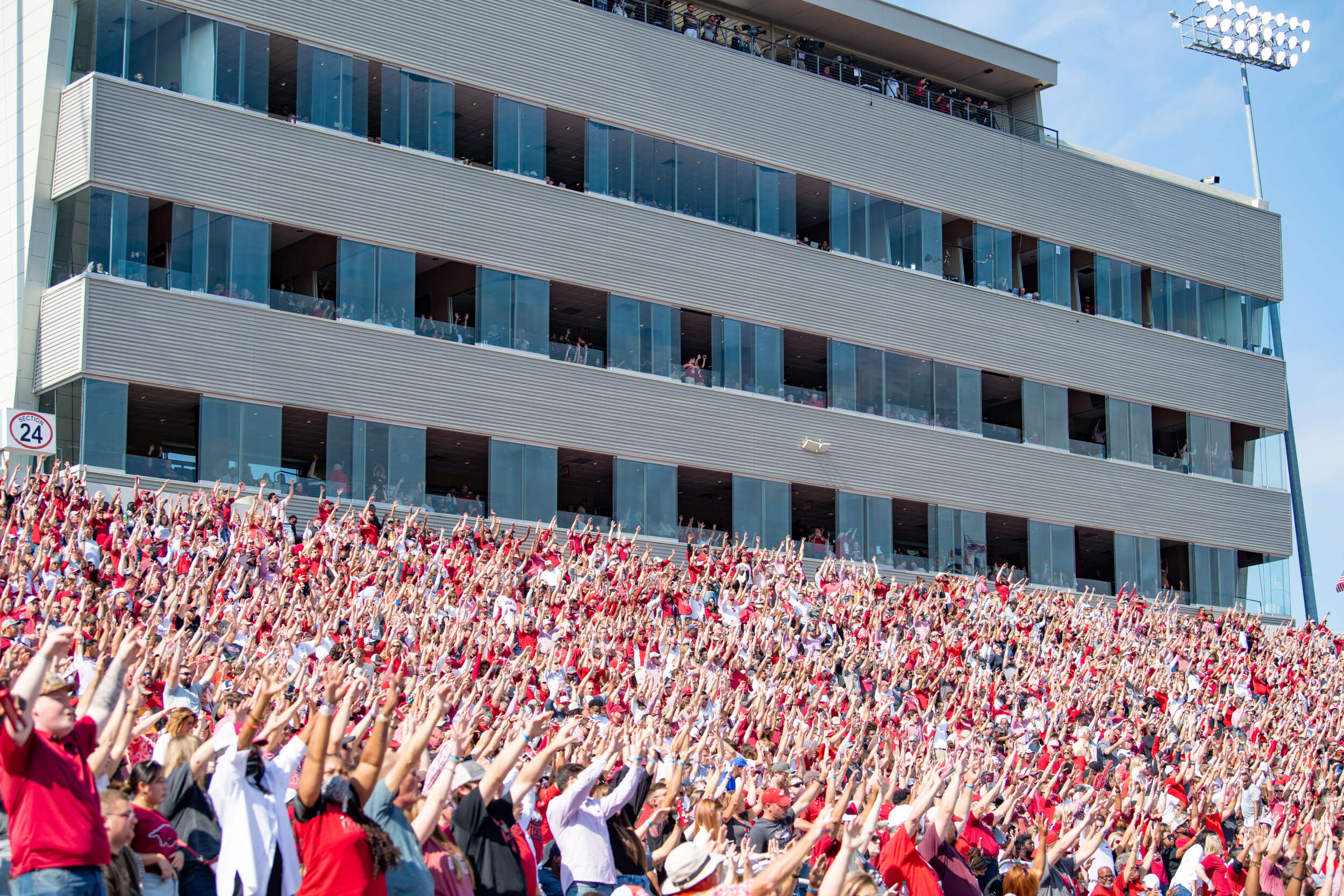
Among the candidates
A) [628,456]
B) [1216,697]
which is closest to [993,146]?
[628,456]

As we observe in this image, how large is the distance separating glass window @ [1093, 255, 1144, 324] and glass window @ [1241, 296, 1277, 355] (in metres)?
4.60

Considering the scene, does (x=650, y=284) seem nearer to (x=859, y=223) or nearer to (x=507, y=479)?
(x=507, y=479)

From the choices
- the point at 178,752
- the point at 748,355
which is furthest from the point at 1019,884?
the point at 748,355

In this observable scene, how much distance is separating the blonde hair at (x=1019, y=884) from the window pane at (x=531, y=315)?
A: 25142mm

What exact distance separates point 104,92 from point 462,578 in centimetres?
1325

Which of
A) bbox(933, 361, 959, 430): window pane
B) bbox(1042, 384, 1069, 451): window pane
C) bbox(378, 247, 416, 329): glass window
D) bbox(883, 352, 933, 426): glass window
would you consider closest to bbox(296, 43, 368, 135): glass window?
bbox(378, 247, 416, 329): glass window

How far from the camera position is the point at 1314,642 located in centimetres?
4059

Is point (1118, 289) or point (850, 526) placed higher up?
point (1118, 289)

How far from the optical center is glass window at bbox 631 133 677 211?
3822 centimetres

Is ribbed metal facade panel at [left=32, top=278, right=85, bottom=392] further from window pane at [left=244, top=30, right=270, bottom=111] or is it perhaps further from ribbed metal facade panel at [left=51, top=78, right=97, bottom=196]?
window pane at [left=244, top=30, right=270, bottom=111]

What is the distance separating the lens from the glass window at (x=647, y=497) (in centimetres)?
3650

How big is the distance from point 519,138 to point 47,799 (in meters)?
30.3

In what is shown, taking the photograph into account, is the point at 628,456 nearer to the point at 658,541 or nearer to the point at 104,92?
the point at 658,541

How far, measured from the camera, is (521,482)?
34.9 m
